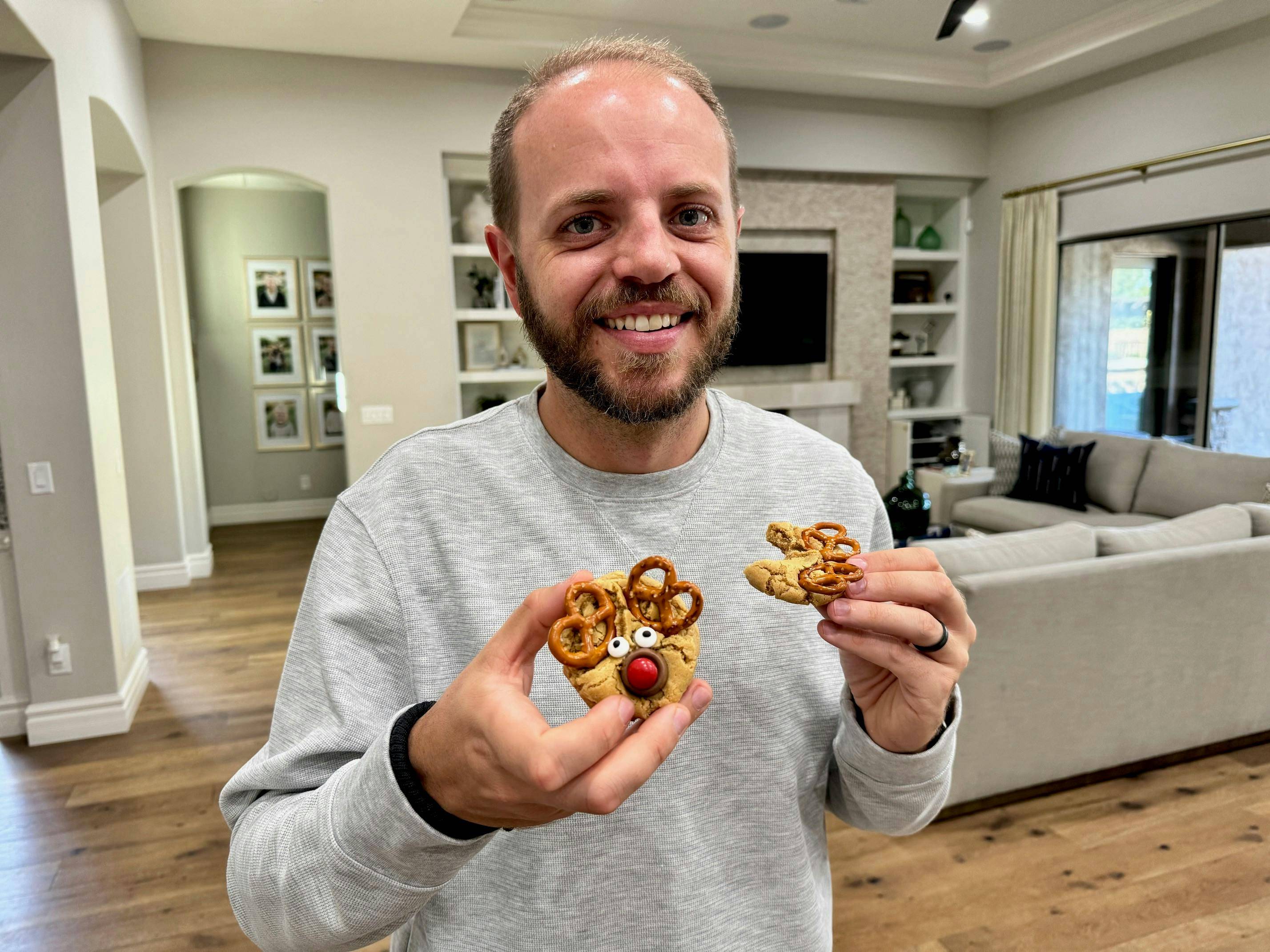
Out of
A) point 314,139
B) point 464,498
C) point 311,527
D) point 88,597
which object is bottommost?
point 311,527

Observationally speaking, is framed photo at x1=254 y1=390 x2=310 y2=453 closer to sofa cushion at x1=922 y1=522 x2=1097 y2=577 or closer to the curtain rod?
sofa cushion at x1=922 y1=522 x2=1097 y2=577

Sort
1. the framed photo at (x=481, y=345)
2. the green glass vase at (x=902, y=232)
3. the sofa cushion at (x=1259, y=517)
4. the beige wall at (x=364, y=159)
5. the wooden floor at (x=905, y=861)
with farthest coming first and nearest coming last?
1. the green glass vase at (x=902, y=232)
2. the framed photo at (x=481, y=345)
3. the beige wall at (x=364, y=159)
4. the sofa cushion at (x=1259, y=517)
5. the wooden floor at (x=905, y=861)

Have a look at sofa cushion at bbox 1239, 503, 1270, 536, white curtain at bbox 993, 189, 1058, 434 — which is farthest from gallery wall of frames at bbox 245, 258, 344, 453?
sofa cushion at bbox 1239, 503, 1270, 536

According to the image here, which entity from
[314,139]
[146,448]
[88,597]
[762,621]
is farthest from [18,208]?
[762,621]

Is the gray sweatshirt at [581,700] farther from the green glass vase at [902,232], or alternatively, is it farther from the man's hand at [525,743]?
the green glass vase at [902,232]

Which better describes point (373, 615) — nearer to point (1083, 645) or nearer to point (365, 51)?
point (1083, 645)

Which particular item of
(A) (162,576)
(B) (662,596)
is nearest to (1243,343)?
(B) (662,596)

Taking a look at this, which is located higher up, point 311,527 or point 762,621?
point 762,621

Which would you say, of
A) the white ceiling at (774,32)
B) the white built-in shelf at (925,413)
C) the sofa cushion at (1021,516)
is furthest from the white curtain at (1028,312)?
the sofa cushion at (1021,516)
